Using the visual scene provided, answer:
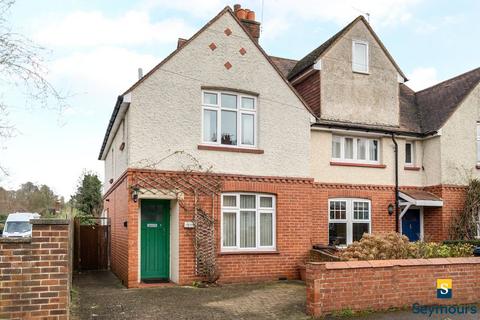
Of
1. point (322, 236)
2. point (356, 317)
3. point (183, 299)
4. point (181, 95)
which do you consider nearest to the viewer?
point (356, 317)

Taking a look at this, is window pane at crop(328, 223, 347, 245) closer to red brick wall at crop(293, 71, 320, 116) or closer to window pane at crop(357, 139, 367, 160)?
window pane at crop(357, 139, 367, 160)

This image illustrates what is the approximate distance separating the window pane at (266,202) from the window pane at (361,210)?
3.80m

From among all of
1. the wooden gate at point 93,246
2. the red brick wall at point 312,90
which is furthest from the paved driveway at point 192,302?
the red brick wall at point 312,90

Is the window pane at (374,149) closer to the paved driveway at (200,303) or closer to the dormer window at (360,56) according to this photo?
the dormer window at (360,56)

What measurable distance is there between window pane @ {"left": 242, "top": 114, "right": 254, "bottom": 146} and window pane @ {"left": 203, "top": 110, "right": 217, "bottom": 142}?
0.95 meters

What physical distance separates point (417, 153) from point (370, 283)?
10207mm

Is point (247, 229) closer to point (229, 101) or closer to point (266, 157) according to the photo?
point (266, 157)

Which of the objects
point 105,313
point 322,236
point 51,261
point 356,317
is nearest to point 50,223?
point 51,261

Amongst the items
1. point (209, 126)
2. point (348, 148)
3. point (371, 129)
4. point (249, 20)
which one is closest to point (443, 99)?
point (371, 129)

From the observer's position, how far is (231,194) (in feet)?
47.0

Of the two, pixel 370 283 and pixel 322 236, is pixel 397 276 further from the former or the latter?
pixel 322 236

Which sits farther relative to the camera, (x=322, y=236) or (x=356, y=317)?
(x=322, y=236)

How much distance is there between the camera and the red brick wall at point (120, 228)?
1363 cm

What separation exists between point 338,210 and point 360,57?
5.62 metres
